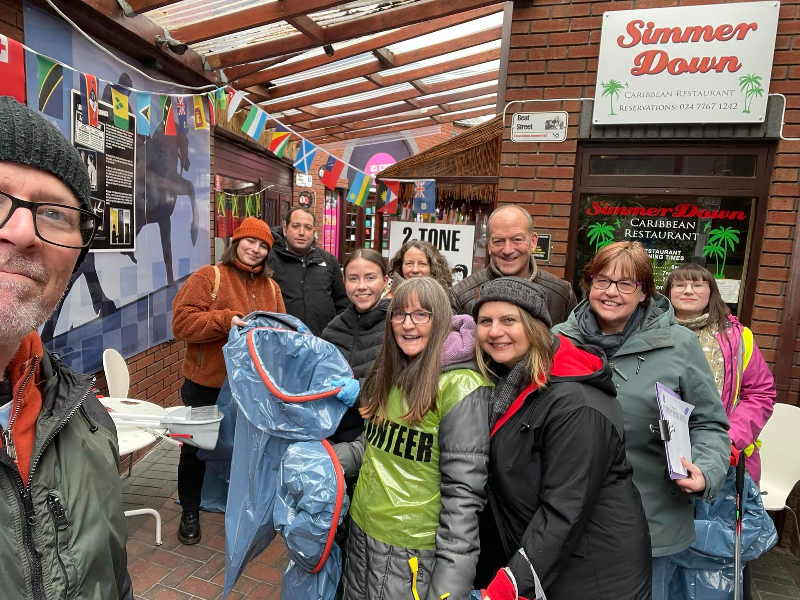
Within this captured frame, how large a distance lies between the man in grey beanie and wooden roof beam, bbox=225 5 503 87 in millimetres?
4568

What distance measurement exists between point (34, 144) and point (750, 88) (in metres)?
4.05

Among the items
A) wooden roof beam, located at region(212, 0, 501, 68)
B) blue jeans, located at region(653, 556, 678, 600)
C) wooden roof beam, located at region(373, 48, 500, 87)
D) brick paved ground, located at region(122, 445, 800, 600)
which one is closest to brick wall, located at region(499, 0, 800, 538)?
wooden roof beam, located at region(212, 0, 501, 68)

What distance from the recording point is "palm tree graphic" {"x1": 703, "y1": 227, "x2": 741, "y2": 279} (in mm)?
3500

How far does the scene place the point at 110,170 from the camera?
3729 millimetres

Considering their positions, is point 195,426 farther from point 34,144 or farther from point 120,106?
point 120,106

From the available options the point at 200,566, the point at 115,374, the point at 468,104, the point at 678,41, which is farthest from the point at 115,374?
the point at 468,104

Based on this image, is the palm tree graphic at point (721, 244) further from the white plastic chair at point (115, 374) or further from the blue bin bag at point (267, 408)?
the white plastic chair at point (115, 374)

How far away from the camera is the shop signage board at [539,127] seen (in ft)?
11.8

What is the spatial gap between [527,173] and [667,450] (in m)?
2.58

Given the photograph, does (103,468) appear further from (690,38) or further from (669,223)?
(690,38)

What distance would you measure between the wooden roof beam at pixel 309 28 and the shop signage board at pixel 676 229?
8.96 feet

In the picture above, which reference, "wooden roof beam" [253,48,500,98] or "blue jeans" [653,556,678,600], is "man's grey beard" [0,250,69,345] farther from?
"wooden roof beam" [253,48,500,98]

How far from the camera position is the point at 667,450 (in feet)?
5.41

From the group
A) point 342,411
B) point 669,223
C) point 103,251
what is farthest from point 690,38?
point 103,251
